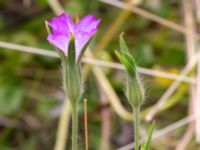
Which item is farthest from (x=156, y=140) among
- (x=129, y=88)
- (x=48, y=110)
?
(x=129, y=88)

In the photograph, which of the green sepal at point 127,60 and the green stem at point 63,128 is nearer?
the green sepal at point 127,60

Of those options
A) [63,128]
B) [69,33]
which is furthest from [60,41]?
[63,128]

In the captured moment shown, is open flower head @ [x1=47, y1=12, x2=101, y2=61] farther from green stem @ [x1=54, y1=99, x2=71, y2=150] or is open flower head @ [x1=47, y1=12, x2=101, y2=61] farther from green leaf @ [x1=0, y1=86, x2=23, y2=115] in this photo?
green leaf @ [x1=0, y1=86, x2=23, y2=115]

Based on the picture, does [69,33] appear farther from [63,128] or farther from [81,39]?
[63,128]

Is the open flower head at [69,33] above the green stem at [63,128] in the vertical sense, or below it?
above

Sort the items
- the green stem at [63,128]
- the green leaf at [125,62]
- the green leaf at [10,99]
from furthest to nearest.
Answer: the green leaf at [10,99] → the green stem at [63,128] → the green leaf at [125,62]

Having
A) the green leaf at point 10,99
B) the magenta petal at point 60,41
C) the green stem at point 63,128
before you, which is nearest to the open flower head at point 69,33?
the magenta petal at point 60,41

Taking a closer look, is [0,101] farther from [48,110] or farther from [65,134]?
[65,134]

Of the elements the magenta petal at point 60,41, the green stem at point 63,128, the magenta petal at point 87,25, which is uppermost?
the magenta petal at point 87,25

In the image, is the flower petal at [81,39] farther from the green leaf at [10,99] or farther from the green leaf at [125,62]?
the green leaf at [10,99]
